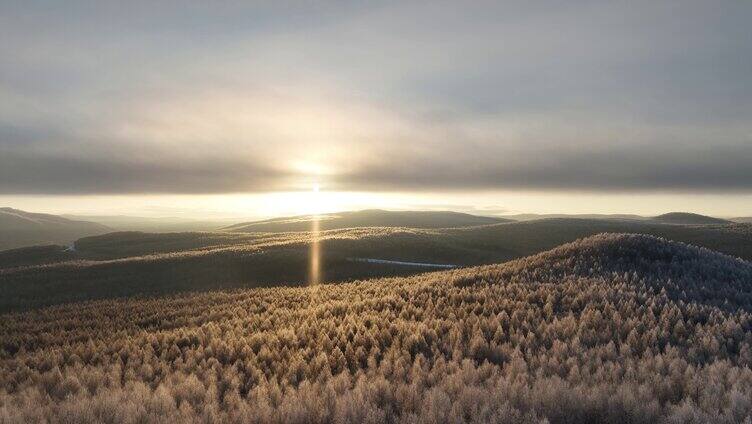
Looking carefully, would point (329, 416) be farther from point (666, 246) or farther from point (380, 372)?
point (666, 246)

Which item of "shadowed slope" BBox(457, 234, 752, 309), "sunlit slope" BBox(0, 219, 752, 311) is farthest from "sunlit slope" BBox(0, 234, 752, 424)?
"sunlit slope" BBox(0, 219, 752, 311)

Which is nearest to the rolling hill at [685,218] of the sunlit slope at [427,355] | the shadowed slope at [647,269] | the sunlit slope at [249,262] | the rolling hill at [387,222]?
the rolling hill at [387,222]

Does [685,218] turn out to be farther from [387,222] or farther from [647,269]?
[647,269]

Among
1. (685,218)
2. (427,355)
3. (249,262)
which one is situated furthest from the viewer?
(685,218)

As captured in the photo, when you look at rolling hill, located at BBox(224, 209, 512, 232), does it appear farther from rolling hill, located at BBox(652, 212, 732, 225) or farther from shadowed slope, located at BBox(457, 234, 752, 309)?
shadowed slope, located at BBox(457, 234, 752, 309)

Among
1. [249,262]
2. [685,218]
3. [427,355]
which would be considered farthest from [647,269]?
[685,218]

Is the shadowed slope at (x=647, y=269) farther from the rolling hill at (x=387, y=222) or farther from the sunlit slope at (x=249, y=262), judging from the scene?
the rolling hill at (x=387, y=222)

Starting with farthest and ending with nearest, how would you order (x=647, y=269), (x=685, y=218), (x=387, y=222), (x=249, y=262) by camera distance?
(x=685, y=218)
(x=387, y=222)
(x=249, y=262)
(x=647, y=269)
